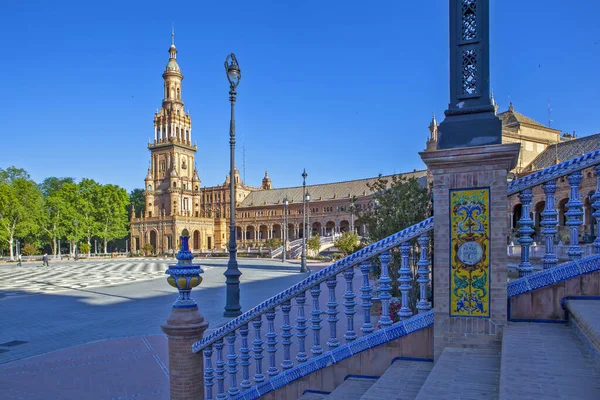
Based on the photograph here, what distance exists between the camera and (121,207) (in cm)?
7144

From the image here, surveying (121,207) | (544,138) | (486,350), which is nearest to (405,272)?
(486,350)

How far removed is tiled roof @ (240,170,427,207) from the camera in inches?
3238

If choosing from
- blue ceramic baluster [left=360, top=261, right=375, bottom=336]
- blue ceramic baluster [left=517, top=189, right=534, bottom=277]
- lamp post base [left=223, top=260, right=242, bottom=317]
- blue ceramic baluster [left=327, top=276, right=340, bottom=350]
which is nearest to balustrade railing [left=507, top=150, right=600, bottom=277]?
blue ceramic baluster [left=517, top=189, right=534, bottom=277]

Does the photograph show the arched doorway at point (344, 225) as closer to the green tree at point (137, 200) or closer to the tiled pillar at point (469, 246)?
the green tree at point (137, 200)

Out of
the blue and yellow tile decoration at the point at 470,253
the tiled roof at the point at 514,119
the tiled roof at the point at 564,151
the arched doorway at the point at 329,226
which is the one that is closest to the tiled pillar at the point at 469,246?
A: the blue and yellow tile decoration at the point at 470,253

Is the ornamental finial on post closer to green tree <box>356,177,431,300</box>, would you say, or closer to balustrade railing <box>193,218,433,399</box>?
balustrade railing <box>193,218,433,399</box>

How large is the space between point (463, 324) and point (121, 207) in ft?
244

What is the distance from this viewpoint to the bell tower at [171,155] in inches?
3350

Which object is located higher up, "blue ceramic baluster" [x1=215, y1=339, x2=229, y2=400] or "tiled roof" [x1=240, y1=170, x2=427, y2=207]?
"tiled roof" [x1=240, y1=170, x2=427, y2=207]

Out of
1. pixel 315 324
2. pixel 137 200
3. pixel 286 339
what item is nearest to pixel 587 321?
pixel 315 324

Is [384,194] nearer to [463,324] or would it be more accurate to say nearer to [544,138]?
[463,324]

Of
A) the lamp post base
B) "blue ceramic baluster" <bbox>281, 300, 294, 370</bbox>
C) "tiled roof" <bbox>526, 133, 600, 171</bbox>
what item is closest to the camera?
"blue ceramic baluster" <bbox>281, 300, 294, 370</bbox>

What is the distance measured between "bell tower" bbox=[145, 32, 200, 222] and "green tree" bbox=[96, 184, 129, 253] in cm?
1289

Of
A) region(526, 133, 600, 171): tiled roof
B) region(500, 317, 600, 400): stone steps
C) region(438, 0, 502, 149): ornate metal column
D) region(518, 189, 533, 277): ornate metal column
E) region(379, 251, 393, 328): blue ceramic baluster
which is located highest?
region(526, 133, 600, 171): tiled roof
